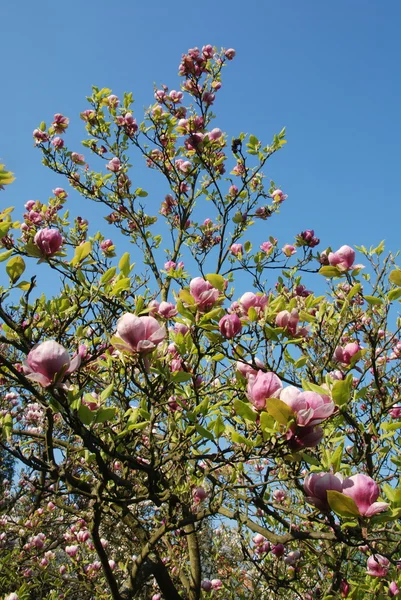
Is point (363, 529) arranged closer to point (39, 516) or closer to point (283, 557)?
point (283, 557)

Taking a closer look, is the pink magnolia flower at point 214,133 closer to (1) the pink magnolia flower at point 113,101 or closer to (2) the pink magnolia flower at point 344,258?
(1) the pink magnolia flower at point 113,101

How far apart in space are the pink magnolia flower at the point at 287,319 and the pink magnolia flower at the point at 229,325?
0.17m

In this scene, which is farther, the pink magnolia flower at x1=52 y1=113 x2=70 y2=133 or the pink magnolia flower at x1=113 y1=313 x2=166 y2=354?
the pink magnolia flower at x1=52 y1=113 x2=70 y2=133

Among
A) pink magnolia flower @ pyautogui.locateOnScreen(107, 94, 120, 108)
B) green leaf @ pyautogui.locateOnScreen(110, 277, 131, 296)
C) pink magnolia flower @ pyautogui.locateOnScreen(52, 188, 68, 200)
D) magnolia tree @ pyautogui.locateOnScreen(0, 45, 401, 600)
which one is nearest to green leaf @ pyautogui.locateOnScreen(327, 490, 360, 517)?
magnolia tree @ pyautogui.locateOnScreen(0, 45, 401, 600)

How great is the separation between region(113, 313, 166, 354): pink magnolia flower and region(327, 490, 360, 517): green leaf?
0.59 m

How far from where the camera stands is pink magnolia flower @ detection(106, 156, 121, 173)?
4988 millimetres

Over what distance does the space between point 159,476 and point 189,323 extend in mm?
683

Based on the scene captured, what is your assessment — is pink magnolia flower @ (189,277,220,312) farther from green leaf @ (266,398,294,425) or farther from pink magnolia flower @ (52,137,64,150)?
pink magnolia flower @ (52,137,64,150)

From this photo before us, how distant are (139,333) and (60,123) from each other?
4550 millimetres

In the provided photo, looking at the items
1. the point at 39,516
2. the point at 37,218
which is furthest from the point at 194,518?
the point at 39,516

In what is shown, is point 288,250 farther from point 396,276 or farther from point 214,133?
point 396,276

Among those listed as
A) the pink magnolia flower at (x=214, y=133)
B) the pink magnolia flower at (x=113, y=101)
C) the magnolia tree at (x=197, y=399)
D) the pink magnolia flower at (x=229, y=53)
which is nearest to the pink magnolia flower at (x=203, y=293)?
the magnolia tree at (x=197, y=399)

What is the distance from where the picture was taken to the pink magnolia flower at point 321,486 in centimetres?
107

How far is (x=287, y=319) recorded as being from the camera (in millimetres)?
1654
